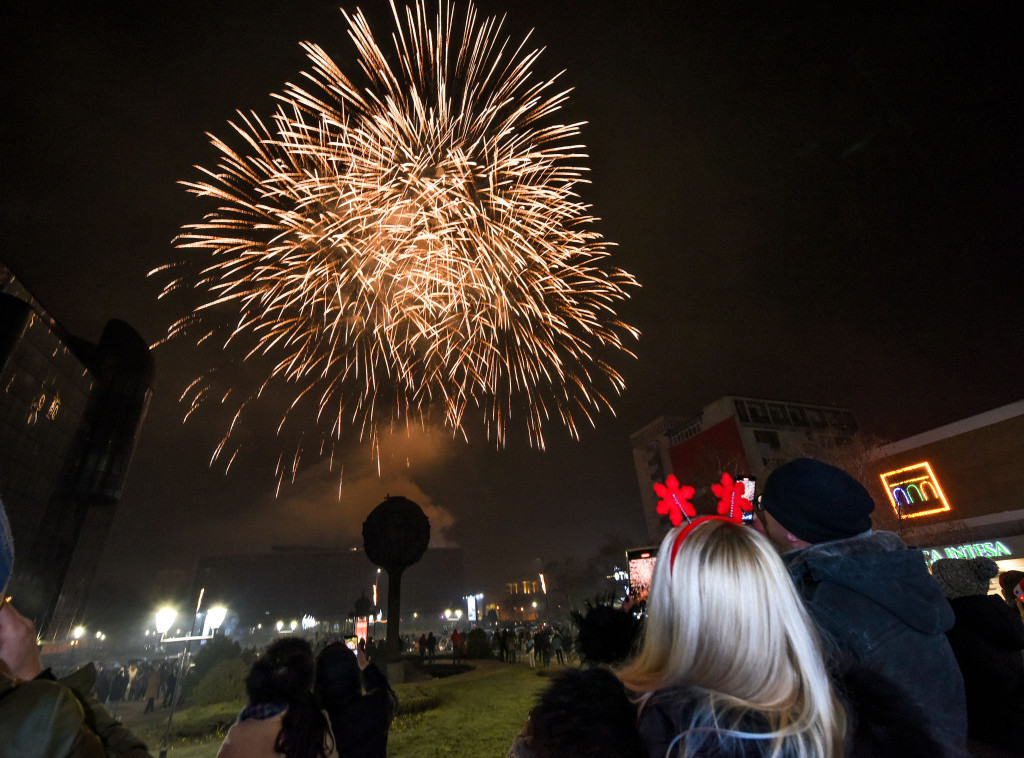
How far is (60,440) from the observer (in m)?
47.5

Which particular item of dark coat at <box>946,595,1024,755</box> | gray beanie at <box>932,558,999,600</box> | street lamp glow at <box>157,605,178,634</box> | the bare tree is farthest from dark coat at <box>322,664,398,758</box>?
the bare tree

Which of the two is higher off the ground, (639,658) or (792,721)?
(639,658)

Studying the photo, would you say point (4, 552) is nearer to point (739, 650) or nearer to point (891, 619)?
point (739, 650)

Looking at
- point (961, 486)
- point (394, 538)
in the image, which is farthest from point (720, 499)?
point (961, 486)

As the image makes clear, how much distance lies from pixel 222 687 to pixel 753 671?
1902 cm

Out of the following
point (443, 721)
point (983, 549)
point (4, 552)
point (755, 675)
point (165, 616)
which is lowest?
point (443, 721)

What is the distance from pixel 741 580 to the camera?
1.68 meters

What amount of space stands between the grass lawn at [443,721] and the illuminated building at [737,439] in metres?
38.8

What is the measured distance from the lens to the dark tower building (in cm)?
3953

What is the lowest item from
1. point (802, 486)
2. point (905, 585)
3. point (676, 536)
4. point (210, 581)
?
point (905, 585)

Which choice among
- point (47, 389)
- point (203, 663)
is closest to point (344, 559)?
point (47, 389)

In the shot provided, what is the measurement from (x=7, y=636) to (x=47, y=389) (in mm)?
57656

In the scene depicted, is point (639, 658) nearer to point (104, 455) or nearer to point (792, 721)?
point (792, 721)

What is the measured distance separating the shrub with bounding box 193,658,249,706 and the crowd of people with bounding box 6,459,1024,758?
15405 mm
